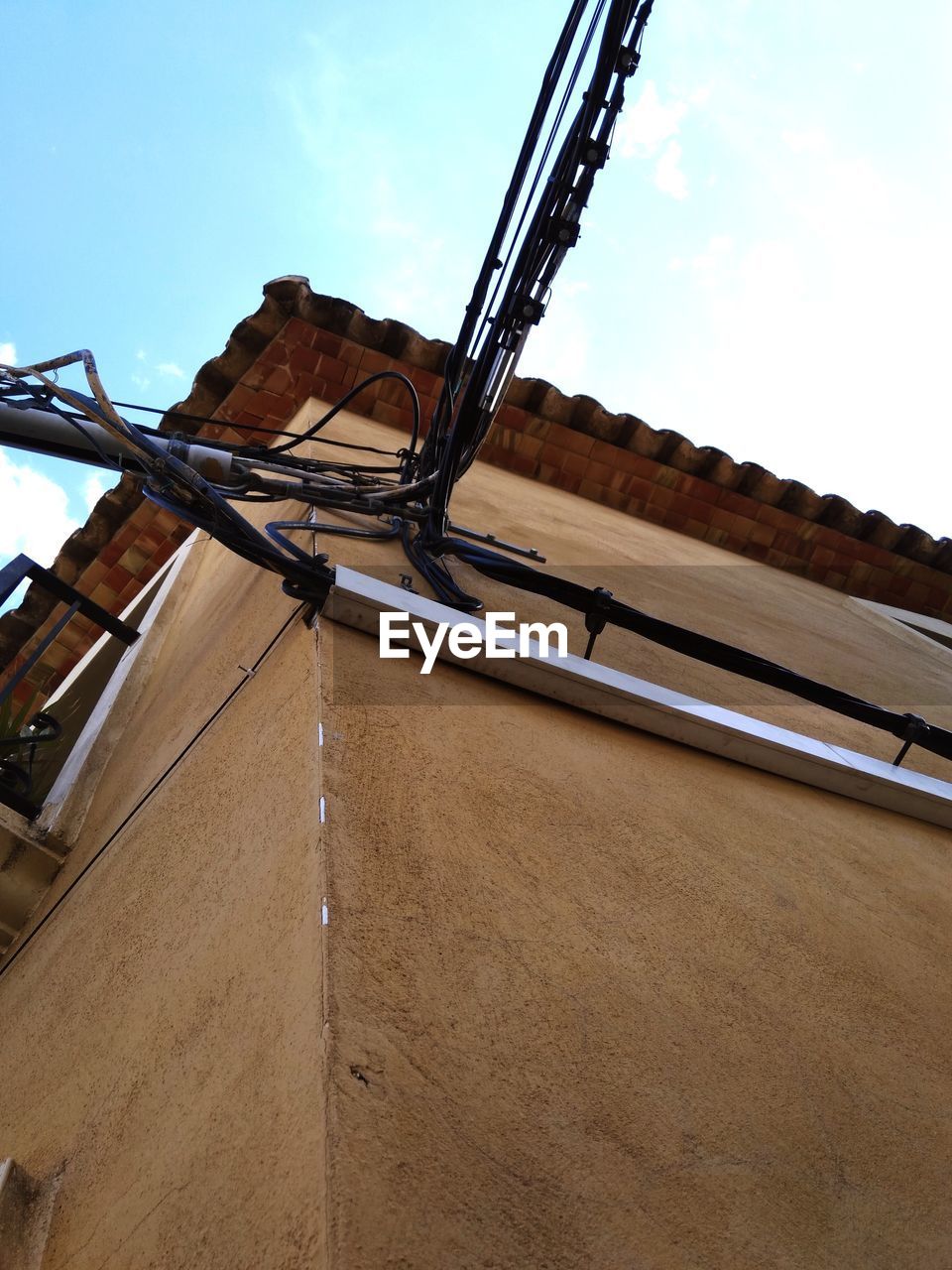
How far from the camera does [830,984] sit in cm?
153

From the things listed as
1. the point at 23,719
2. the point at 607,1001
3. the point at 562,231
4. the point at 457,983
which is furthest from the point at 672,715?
the point at 23,719

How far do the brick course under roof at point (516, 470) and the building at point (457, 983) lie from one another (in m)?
2.57

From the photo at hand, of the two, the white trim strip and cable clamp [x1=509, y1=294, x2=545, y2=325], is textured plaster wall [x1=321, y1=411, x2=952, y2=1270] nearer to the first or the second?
the white trim strip

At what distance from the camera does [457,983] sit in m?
1.12

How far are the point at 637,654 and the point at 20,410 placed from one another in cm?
201

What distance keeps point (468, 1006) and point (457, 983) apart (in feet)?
0.11

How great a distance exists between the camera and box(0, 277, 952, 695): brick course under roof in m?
4.69

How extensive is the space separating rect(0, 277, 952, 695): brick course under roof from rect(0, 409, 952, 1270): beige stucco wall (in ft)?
9.99

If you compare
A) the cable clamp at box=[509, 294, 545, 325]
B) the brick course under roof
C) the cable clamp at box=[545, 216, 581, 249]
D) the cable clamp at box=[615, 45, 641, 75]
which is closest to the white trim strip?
the cable clamp at box=[509, 294, 545, 325]

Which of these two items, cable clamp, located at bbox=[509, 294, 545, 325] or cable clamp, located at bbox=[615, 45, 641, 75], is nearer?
cable clamp, located at bbox=[615, 45, 641, 75]

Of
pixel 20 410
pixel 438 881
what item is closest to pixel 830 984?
pixel 438 881

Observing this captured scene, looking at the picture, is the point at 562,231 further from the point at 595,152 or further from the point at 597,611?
the point at 597,611

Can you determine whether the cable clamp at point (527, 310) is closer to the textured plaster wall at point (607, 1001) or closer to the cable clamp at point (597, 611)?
the cable clamp at point (597, 611)

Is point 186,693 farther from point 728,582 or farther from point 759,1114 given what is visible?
point 728,582
